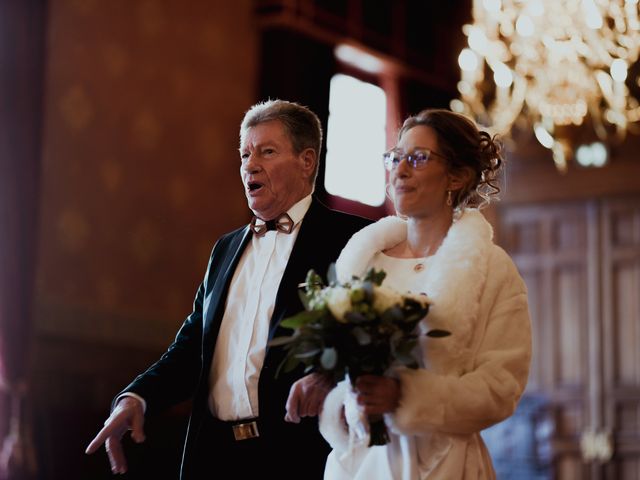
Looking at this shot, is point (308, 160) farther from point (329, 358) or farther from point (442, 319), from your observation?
point (329, 358)

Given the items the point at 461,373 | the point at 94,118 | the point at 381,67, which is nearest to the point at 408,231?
the point at 461,373

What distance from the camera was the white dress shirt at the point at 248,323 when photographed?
3336 millimetres

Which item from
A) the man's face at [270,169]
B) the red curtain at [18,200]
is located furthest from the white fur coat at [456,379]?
the red curtain at [18,200]

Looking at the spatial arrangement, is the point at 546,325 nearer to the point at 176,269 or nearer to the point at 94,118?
the point at 176,269

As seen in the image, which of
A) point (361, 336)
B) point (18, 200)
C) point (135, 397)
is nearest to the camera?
point (361, 336)

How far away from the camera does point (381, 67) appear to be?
34.1 feet

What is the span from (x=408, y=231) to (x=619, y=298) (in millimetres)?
7539

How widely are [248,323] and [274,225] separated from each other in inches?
13.4

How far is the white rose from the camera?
2633 mm

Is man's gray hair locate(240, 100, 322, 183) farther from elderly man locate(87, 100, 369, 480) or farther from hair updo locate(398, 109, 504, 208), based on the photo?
hair updo locate(398, 109, 504, 208)

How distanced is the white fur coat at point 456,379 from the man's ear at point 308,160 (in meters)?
0.75

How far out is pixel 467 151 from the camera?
9.93ft

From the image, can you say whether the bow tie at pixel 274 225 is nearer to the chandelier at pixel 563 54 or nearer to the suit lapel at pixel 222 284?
the suit lapel at pixel 222 284

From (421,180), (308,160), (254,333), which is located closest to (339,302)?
(421,180)
